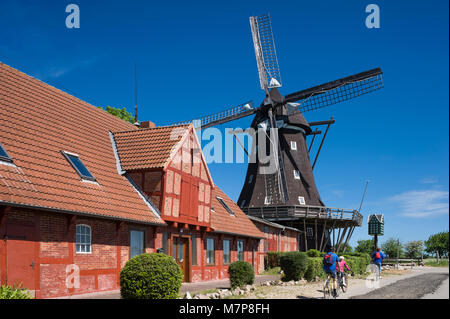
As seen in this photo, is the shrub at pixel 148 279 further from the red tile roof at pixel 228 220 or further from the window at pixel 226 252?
the window at pixel 226 252

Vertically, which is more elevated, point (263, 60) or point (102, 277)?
point (263, 60)

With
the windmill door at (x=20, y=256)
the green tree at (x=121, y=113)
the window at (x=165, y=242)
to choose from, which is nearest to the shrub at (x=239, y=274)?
the window at (x=165, y=242)

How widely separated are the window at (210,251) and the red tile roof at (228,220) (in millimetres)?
836

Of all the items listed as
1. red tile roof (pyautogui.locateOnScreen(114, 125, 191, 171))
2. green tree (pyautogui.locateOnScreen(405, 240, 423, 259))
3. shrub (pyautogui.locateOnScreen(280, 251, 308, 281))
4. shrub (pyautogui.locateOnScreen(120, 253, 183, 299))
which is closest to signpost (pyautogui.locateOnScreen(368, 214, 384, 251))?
green tree (pyautogui.locateOnScreen(405, 240, 423, 259))

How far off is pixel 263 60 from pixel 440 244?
31.2m

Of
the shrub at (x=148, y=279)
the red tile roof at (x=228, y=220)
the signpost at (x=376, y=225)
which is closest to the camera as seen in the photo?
the shrub at (x=148, y=279)

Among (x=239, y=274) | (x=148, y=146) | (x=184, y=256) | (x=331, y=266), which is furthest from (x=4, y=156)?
(x=331, y=266)

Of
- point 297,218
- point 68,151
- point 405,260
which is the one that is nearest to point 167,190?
point 68,151

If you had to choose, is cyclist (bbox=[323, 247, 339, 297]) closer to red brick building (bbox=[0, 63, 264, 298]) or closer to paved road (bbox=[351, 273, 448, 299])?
paved road (bbox=[351, 273, 448, 299])

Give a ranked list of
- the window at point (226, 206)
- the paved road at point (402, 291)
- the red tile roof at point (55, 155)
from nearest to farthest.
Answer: the red tile roof at point (55, 155) → the paved road at point (402, 291) → the window at point (226, 206)

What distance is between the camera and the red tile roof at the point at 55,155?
13.8m

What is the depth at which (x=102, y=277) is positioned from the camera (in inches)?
631

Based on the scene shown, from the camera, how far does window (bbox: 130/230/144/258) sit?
17781 mm
